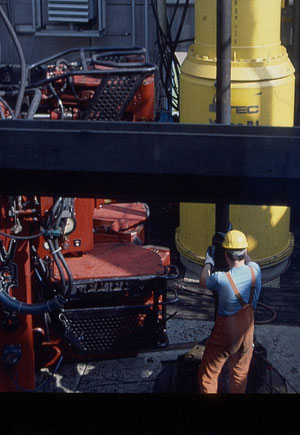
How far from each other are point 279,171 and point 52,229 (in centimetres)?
397

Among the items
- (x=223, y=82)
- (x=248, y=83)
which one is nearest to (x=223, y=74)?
(x=223, y=82)

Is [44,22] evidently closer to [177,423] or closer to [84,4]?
[84,4]

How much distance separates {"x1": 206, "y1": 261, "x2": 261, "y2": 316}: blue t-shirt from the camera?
5.35 m

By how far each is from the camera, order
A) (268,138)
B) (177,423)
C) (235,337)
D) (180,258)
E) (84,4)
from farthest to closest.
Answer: (84,4)
(180,258)
(235,337)
(177,423)
(268,138)

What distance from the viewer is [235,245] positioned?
5375 mm

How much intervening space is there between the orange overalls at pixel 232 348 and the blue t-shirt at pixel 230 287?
0.09ft

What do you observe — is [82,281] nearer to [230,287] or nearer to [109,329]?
[109,329]

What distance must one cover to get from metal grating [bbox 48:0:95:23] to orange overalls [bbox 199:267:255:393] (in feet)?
22.8

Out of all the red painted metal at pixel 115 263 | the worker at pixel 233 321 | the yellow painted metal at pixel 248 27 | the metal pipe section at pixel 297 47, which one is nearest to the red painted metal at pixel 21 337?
the red painted metal at pixel 115 263

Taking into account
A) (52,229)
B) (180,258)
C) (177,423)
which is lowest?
(180,258)

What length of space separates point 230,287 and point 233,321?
0.86 feet

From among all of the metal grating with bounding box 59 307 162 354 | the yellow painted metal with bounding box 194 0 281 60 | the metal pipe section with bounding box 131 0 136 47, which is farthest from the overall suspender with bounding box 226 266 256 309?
the metal pipe section with bounding box 131 0 136 47

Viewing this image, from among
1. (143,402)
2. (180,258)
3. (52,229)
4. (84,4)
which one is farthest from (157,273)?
(84,4)

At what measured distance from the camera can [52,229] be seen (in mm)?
4691
